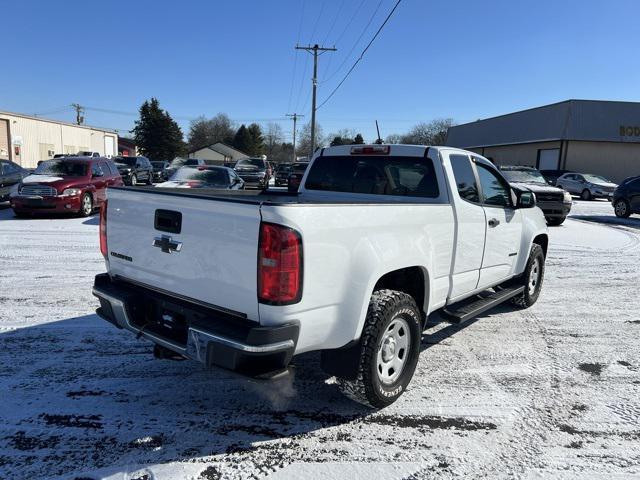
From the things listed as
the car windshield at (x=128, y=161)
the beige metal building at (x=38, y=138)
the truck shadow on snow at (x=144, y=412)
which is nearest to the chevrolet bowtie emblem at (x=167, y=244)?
the truck shadow on snow at (x=144, y=412)

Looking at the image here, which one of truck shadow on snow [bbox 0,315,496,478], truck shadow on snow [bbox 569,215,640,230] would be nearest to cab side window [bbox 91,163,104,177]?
truck shadow on snow [bbox 0,315,496,478]

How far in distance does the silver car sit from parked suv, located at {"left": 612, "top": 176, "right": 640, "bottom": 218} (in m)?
10.2

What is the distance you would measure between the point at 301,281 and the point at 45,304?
4.37 m

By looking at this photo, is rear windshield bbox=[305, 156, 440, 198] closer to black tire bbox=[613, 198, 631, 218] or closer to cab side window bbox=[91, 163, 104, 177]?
cab side window bbox=[91, 163, 104, 177]

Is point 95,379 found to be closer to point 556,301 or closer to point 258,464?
point 258,464

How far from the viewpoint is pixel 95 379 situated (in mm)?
3842

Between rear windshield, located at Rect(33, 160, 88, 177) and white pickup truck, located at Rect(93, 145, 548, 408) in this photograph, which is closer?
white pickup truck, located at Rect(93, 145, 548, 408)

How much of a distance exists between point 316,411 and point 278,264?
4.71 feet

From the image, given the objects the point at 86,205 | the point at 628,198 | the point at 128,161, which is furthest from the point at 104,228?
the point at 128,161

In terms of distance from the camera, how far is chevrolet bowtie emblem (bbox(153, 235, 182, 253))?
123 inches

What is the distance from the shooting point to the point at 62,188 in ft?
41.1

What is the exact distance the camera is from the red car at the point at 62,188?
12414 mm

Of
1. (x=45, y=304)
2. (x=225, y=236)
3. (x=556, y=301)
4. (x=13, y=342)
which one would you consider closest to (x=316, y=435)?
(x=225, y=236)

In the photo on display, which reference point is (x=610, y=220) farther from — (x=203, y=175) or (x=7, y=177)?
(x=7, y=177)
